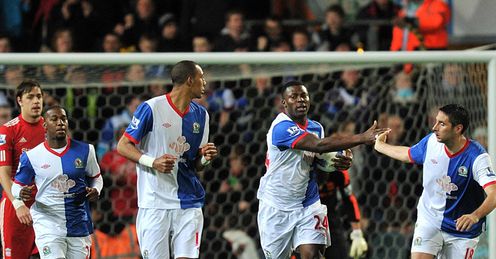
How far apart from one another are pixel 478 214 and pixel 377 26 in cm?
565

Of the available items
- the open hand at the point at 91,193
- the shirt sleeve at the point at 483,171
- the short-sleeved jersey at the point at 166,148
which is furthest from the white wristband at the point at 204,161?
the shirt sleeve at the point at 483,171

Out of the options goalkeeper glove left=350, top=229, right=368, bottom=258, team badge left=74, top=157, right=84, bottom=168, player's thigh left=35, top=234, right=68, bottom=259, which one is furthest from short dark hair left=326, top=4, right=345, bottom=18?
player's thigh left=35, top=234, right=68, bottom=259

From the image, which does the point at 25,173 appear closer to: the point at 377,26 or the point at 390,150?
the point at 390,150

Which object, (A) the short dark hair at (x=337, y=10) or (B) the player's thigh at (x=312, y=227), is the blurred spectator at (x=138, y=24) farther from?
(B) the player's thigh at (x=312, y=227)

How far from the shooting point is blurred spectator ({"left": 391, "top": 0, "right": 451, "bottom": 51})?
1312 centimetres

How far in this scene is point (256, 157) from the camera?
38.5 feet

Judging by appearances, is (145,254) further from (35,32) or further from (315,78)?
(35,32)

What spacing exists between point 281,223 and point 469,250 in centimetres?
135

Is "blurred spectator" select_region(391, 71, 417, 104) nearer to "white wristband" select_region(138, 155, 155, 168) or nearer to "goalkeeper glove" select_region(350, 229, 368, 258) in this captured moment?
"goalkeeper glove" select_region(350, 229, 368, 258)

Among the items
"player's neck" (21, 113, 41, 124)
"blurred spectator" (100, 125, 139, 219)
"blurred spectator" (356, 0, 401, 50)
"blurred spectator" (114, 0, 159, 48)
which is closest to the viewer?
"player's neck" (21, 113, 41, 124)

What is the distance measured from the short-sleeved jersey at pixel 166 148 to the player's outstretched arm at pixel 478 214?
178 centimetres

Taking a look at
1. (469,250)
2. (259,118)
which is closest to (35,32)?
(259,118)

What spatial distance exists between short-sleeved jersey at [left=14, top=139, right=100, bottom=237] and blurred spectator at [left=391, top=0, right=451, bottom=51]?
5.19 metres

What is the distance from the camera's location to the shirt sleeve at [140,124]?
340 inches
